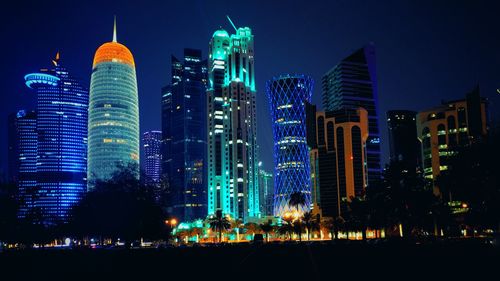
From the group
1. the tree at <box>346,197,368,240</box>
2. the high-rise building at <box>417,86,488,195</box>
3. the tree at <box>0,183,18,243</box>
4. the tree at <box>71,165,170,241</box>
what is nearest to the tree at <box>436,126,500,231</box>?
the tree at <box>71,165,170,241</box>

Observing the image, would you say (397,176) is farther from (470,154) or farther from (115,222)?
(115,222)

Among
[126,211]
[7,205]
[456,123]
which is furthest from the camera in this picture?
[456,123]

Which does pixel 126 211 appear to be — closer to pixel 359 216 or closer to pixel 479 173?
pixel 479 173

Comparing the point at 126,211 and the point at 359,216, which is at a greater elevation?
the point at 126,211

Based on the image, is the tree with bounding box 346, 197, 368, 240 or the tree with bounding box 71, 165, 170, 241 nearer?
the tree with bounding box 71, 165, 170, 241

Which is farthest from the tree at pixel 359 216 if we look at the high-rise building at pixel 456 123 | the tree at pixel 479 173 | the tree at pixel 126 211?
the high-rise building at pixel 456 123

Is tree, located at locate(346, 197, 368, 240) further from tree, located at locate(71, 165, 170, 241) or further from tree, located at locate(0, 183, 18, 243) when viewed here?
tree, located at locate(0, 183, 18, 243)

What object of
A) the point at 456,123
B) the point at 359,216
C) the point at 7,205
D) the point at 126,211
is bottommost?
the point at 359,216

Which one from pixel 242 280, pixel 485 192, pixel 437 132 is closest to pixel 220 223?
pixel 437 132

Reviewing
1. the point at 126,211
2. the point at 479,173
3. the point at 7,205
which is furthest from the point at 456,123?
the point at 7,205

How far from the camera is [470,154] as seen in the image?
189 feet

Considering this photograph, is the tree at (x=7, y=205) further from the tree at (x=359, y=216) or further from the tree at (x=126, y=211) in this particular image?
the tree at (x=359, y=216)

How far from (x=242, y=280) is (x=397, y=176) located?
75.3 m

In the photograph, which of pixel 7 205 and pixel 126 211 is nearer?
pixel 126 211
